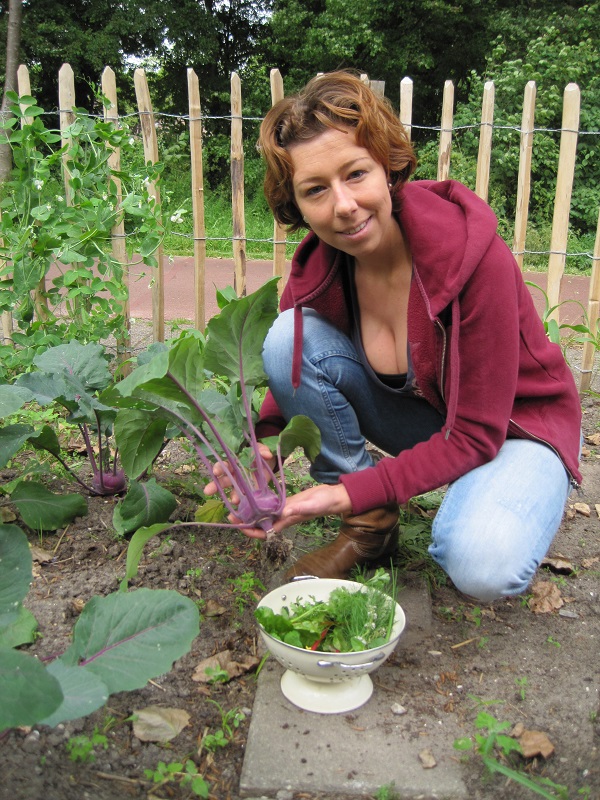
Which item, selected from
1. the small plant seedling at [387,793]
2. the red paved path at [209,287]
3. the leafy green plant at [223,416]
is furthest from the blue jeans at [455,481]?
the red paved path at [209,287]

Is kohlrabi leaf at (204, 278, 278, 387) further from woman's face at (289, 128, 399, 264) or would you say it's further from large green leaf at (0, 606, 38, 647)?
large green leaf at (0, 606, 38, 647)

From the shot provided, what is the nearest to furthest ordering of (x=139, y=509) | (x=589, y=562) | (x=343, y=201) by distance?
(x=343, y=201), (x=139, y=509), (x=589, y=562)

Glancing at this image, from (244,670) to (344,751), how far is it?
35 centimetres

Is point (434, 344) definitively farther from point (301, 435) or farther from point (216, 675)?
point (216, 675)

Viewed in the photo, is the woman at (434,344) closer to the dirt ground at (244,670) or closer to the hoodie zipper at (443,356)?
the hoodie zipper at (443,356)

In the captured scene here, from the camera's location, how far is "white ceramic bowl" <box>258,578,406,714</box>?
1.51m

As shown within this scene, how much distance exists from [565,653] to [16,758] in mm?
1318

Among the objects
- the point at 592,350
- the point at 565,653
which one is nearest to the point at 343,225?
the point at 565,653

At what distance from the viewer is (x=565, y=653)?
188 cm

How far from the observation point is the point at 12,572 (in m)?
1.44

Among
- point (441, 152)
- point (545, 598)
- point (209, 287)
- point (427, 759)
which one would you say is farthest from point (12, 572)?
point (209, 287)

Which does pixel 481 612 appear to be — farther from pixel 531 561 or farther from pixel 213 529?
pixel 213 529

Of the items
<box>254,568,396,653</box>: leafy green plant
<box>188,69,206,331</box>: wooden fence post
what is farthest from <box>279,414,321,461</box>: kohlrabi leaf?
<box>188,69,206,331</box>: wooden fence post

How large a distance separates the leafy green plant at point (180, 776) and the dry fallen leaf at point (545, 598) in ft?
3.56
